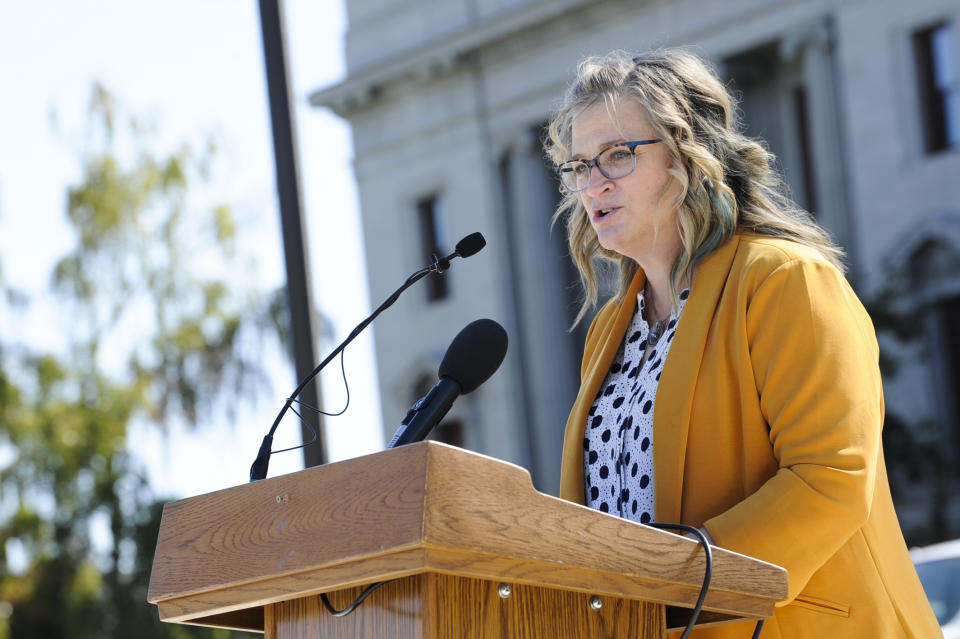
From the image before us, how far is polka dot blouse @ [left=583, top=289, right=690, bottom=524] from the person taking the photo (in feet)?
9.38

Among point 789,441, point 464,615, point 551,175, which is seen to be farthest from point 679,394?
point 551,175

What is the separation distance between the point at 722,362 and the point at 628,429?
1.16 ft

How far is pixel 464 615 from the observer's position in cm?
204

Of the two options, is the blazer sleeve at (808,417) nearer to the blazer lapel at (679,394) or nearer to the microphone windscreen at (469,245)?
the blazer lapel at (679,394)

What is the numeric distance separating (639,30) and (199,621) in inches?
938

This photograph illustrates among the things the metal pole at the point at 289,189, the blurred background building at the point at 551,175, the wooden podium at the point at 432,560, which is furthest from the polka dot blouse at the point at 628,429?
the blurred background building at the point at 551,175

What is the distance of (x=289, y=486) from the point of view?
2.06 m

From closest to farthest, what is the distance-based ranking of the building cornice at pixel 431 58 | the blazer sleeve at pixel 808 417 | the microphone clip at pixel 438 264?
1. the blazer sleeve at pixel 808 417
2. the microphone clip at pixel 438 264
3. the building cornice at pixel 431 58

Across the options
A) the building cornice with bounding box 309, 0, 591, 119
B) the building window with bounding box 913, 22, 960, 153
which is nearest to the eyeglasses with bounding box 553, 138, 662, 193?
the building window with bounding box 913, 22, 960, 153

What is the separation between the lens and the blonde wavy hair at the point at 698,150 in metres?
2.93

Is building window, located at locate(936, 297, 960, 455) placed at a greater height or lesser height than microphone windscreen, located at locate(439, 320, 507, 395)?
lesser

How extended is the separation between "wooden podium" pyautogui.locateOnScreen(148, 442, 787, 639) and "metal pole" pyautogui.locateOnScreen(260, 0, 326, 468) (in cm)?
268

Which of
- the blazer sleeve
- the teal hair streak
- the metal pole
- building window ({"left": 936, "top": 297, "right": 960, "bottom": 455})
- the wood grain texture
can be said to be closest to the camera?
the wood grain texture

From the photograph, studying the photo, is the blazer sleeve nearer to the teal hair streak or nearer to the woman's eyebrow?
the teal hair streak
